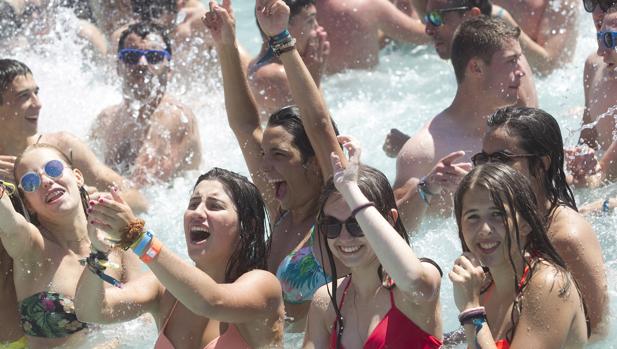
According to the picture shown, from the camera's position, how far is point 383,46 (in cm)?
1004

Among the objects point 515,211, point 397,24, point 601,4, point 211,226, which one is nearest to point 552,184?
point 515,211

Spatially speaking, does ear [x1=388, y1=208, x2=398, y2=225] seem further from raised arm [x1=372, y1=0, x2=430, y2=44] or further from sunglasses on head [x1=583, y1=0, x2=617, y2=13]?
raised arm [x1=372, y1=0, x2=430, y2=44]

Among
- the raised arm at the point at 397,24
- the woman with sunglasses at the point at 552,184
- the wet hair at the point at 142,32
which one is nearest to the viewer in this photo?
the woman with sunglasses at the point at 552,184

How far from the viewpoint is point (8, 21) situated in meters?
10.2

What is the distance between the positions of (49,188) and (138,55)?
2.67 metres

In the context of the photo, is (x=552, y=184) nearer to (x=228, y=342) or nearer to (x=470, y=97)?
(x=228, y=342)

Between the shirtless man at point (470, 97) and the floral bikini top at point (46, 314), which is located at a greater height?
the shirtless man at point (470, 97)

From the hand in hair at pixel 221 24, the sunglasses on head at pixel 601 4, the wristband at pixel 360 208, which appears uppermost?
the hand in hair at pixel 221 24

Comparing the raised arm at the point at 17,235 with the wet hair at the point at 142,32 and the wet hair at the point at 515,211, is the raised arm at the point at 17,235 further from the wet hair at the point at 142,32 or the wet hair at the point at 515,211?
the wet hair at the point at 142,32

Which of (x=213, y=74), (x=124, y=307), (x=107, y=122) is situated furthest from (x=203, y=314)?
(x=213, y=74)

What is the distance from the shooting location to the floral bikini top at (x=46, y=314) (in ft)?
17.7

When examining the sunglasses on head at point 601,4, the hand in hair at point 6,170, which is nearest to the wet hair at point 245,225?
the hand in hair at point 6,170

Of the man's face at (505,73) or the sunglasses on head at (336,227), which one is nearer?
the sunglasses on head at (336,227)

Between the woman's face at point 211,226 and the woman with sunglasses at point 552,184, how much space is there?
95 cm
